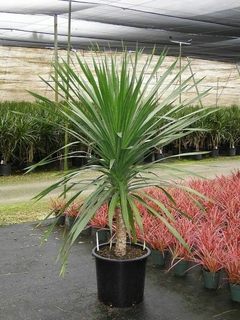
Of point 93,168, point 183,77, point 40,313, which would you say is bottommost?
point 40,313

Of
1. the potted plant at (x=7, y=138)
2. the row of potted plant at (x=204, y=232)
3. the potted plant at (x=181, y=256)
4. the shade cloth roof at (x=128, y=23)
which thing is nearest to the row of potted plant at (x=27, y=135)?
the potted plant at (x=7, y=138)

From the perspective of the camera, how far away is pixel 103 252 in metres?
2.54

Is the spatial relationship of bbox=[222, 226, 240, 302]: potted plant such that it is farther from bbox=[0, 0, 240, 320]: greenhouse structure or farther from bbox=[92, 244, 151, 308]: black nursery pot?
bbox=[92, 244, 151, 308]: black nursery pot

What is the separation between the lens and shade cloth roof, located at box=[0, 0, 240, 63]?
6.91 m

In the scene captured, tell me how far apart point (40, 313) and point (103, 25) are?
7449mm

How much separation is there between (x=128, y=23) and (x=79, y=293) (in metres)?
6.65

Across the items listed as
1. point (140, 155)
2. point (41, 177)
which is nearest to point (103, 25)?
point (41, 177)

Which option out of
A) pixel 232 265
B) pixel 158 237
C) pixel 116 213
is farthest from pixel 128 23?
pixel 232 265

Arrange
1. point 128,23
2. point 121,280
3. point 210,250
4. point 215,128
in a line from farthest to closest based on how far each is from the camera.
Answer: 1. point 215,128
2. point 128,23
3. point 210,250
4. point 121,280

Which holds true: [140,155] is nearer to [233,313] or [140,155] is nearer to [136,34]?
[233,313]

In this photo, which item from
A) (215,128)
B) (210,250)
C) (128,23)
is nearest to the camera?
(210,250)

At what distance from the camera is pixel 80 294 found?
251 cm

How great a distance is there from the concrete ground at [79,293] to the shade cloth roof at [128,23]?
3891 mm

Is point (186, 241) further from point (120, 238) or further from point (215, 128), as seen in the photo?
point (215, 128)
